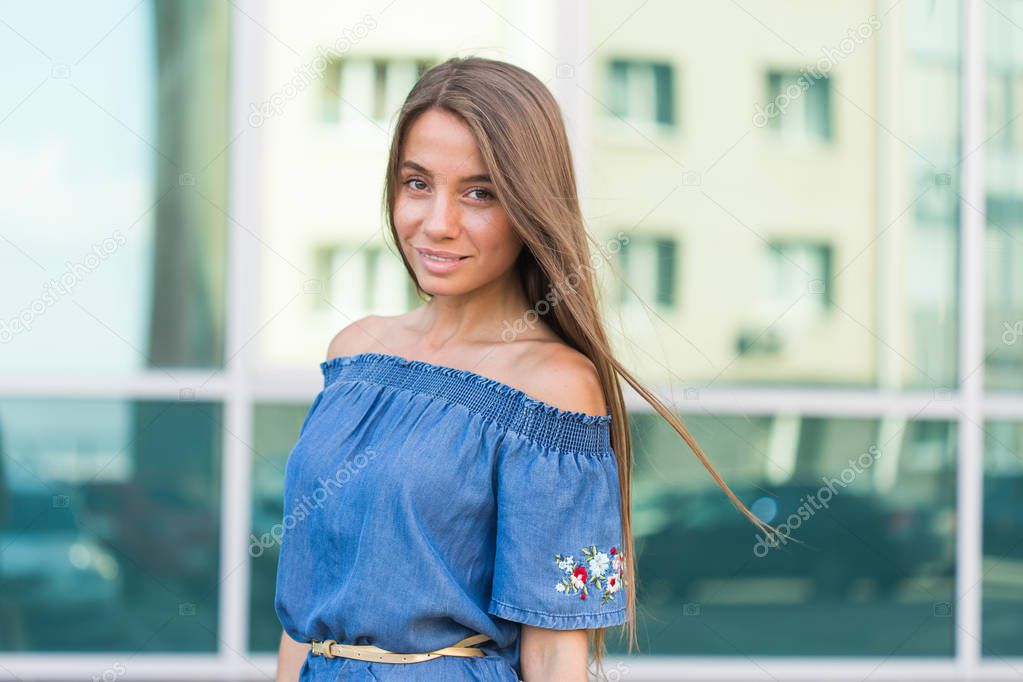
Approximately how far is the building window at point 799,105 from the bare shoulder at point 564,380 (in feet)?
8.36

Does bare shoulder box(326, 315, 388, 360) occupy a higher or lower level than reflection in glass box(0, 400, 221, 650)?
higher

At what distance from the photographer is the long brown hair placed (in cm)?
145

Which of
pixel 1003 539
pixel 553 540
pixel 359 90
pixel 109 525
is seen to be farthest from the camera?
pixel 1003 539

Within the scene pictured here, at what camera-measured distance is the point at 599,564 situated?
4.76 ft

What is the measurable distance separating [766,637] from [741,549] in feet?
1.04

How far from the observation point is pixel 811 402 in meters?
3.81

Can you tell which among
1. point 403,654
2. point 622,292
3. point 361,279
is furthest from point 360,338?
point 622,292

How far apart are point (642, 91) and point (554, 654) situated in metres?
2.69

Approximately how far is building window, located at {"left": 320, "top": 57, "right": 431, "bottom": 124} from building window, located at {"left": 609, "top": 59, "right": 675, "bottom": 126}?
0.63m

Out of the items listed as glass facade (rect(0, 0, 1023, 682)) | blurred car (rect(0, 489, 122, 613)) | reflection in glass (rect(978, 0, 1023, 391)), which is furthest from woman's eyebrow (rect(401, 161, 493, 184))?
reflection in glass (rect(978, 0, 1023, 391))

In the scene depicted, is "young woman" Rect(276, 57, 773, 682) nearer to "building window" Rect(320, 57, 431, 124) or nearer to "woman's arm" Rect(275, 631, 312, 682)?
"woman's arm" Rect(275, 631, 312, 682)

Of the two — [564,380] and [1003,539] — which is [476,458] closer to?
[564,380]

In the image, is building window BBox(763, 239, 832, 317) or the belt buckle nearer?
the belt buckle

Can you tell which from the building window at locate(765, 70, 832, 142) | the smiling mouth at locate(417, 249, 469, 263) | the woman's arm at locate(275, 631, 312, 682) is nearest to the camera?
the smiling mouth at locate(417, 249, 469, 263)
